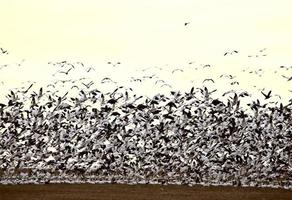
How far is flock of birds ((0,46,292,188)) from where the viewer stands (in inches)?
349

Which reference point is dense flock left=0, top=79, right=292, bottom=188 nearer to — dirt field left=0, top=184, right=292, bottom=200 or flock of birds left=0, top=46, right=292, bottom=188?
flock of birds left=0, top=46, right=292, bottom=188

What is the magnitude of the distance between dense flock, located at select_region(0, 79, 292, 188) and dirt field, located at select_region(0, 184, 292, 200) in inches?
20.1

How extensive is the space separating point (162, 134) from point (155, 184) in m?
1.04

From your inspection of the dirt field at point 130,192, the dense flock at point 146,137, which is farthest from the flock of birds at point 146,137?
the dirt field at point 130,192

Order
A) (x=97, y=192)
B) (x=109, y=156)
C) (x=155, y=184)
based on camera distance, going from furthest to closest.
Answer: (x=109, y=156) → (x=155, y=184) → (x=97, y=192)

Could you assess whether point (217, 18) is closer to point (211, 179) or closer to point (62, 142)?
point (211, 179)

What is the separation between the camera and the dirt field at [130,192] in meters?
7.66

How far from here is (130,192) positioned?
7.90 meters

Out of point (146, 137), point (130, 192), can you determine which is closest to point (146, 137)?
point (146, 137)

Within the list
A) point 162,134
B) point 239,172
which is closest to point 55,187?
point 162,134

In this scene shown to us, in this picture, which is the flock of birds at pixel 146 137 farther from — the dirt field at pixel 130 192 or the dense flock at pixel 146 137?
the dirt field at pixel 130 192

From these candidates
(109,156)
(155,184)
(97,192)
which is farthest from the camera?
(109,156)

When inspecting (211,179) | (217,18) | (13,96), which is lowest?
(211,179)

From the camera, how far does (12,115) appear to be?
9.26m
